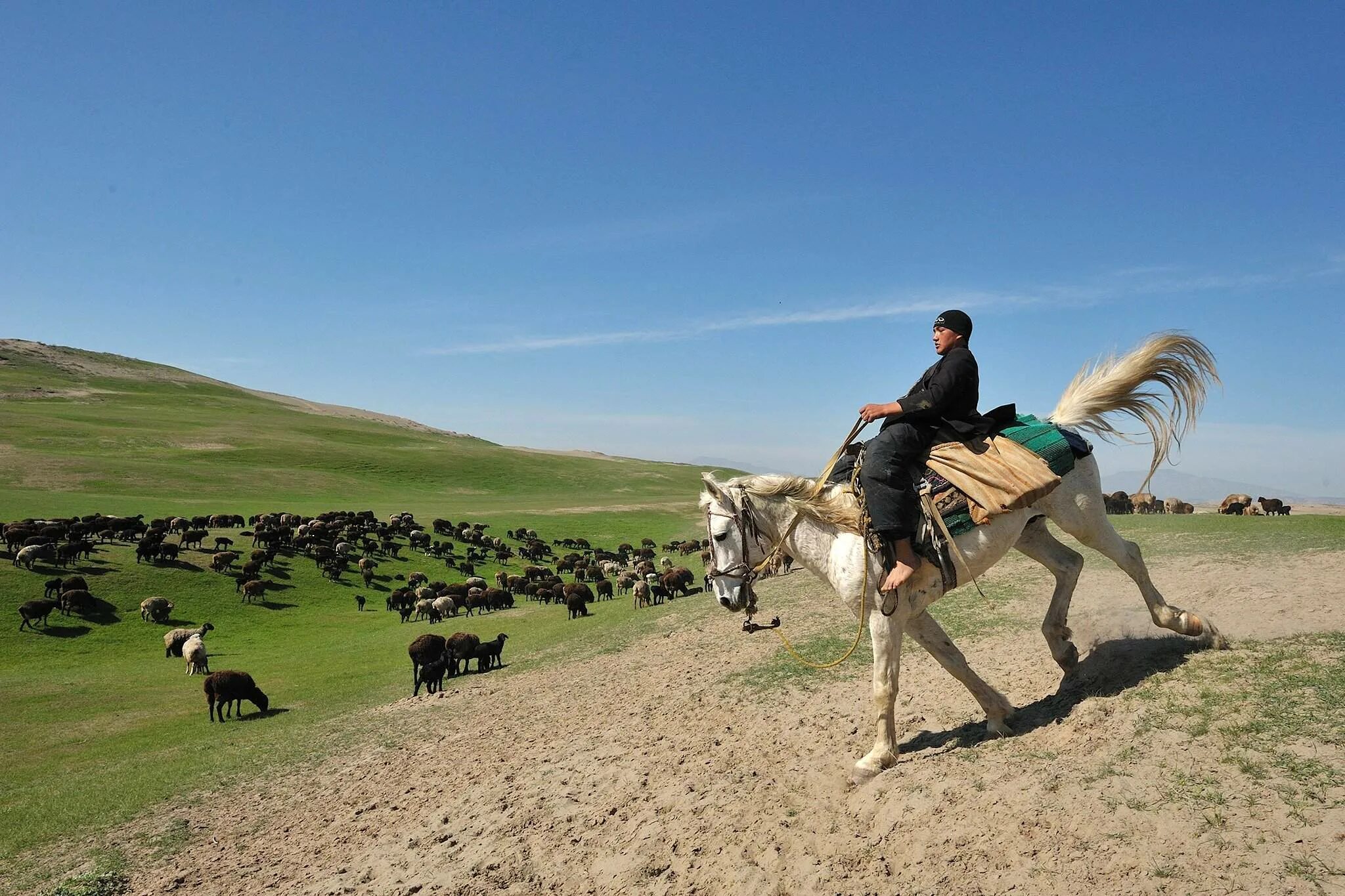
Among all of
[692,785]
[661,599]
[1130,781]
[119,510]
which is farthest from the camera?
[119,510]

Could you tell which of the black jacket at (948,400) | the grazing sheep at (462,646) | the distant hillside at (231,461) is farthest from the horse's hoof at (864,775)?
the distant hillside at (231,461)

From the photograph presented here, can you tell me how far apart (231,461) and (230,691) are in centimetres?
7255

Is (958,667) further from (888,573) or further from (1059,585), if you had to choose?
(1059,585)

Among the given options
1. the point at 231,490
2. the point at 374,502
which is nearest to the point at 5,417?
the point at 231,490

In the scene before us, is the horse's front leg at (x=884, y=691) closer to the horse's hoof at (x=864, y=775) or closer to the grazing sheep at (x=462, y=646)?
the horse's hoof at (x=864, y=775)

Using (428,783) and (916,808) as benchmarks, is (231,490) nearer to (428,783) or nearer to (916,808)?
(428,783)

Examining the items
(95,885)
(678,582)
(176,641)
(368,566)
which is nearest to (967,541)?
(95,885)

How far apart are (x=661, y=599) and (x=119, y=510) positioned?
1632 inches

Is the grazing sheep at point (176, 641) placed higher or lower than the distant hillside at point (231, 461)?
lower

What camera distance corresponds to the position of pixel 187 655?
74.9 feet

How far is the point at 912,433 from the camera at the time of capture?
6.23 metres

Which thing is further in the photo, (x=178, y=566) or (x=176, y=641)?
(x=178, y=566)

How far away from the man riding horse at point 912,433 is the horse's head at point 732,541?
1.14 metres

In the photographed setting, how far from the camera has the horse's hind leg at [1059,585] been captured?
6887 millimetres
